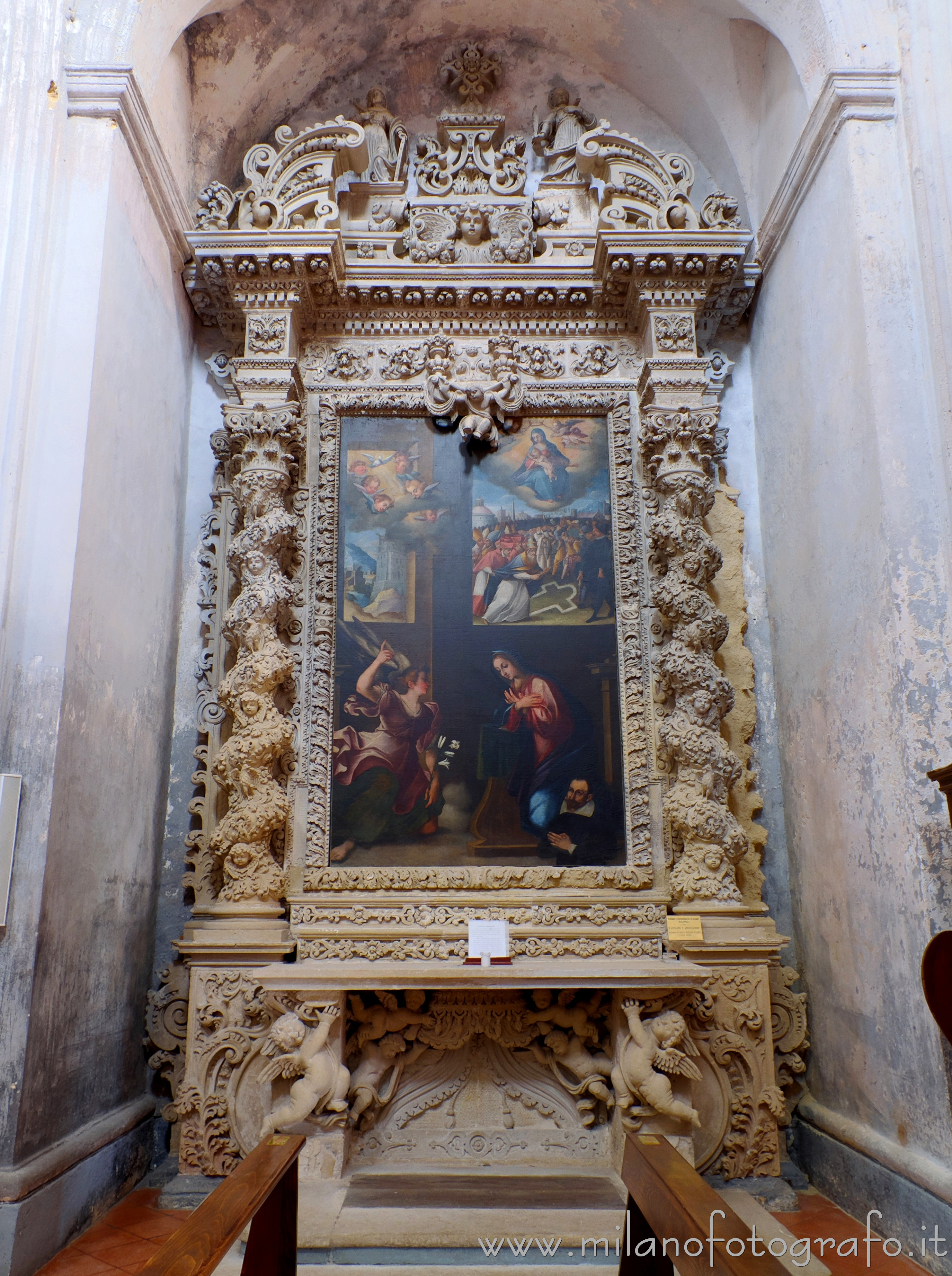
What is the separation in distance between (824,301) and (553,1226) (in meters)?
4.89

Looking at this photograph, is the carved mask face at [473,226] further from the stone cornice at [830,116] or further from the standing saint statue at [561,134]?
the stone cornice at [830,116]

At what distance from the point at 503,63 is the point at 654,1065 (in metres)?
6.85

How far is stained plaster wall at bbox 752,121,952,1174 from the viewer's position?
4414 millimetres

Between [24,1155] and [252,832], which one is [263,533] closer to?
[252,832]

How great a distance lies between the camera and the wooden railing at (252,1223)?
7.10 ft

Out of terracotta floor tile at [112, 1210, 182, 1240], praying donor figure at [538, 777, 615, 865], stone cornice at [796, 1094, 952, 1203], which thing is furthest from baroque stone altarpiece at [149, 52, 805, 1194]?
terracotta floor tile at [112, 1210, 182, 1240]

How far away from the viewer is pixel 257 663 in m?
5.72

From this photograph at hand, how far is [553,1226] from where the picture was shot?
14.1ft

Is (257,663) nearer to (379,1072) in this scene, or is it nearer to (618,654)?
(618,654)

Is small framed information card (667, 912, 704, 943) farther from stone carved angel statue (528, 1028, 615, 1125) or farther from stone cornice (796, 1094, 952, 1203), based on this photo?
stone cornice (796, 1094, 952, 1203)

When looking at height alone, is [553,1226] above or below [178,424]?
below

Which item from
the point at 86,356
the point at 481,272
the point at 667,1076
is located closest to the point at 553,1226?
the point at 667,1076

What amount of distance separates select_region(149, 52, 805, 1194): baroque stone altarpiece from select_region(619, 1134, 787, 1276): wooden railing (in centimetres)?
172

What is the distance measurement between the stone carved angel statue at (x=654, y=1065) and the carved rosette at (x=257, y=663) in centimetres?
209
